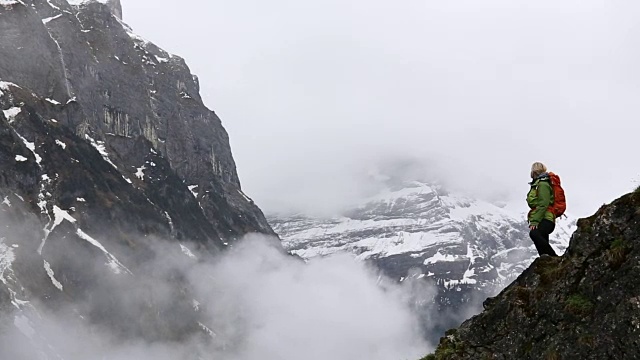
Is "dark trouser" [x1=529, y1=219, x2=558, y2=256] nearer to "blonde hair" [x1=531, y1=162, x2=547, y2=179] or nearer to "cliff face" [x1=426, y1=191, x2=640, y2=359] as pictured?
"cliff face" [x1=426, y1=191, x2=640, y2=359]

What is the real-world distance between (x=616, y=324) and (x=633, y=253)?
6.14 ft

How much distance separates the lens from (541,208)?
1975 cm

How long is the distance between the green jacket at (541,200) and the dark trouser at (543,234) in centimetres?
14

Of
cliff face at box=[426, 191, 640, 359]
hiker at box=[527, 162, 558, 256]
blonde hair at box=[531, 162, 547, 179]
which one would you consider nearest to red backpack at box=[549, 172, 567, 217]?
hiker at box=[527, 162, 558, 256]

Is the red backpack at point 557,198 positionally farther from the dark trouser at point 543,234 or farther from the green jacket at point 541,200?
the dark trouser at point 543,234

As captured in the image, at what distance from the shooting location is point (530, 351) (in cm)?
1703

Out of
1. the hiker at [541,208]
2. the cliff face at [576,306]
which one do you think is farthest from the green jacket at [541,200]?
the cliff face at [576,306]

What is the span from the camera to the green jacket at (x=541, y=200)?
19.6m

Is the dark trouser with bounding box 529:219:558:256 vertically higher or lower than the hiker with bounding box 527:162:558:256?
lower

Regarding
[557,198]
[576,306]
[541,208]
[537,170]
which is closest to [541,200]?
[541,208]

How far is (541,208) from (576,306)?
4.02 metres

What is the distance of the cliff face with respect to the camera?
15008mm

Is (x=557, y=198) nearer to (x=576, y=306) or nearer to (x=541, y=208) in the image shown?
(x=541, y=208)

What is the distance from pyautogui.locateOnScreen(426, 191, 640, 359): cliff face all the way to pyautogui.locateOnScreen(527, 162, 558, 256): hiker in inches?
29.5
